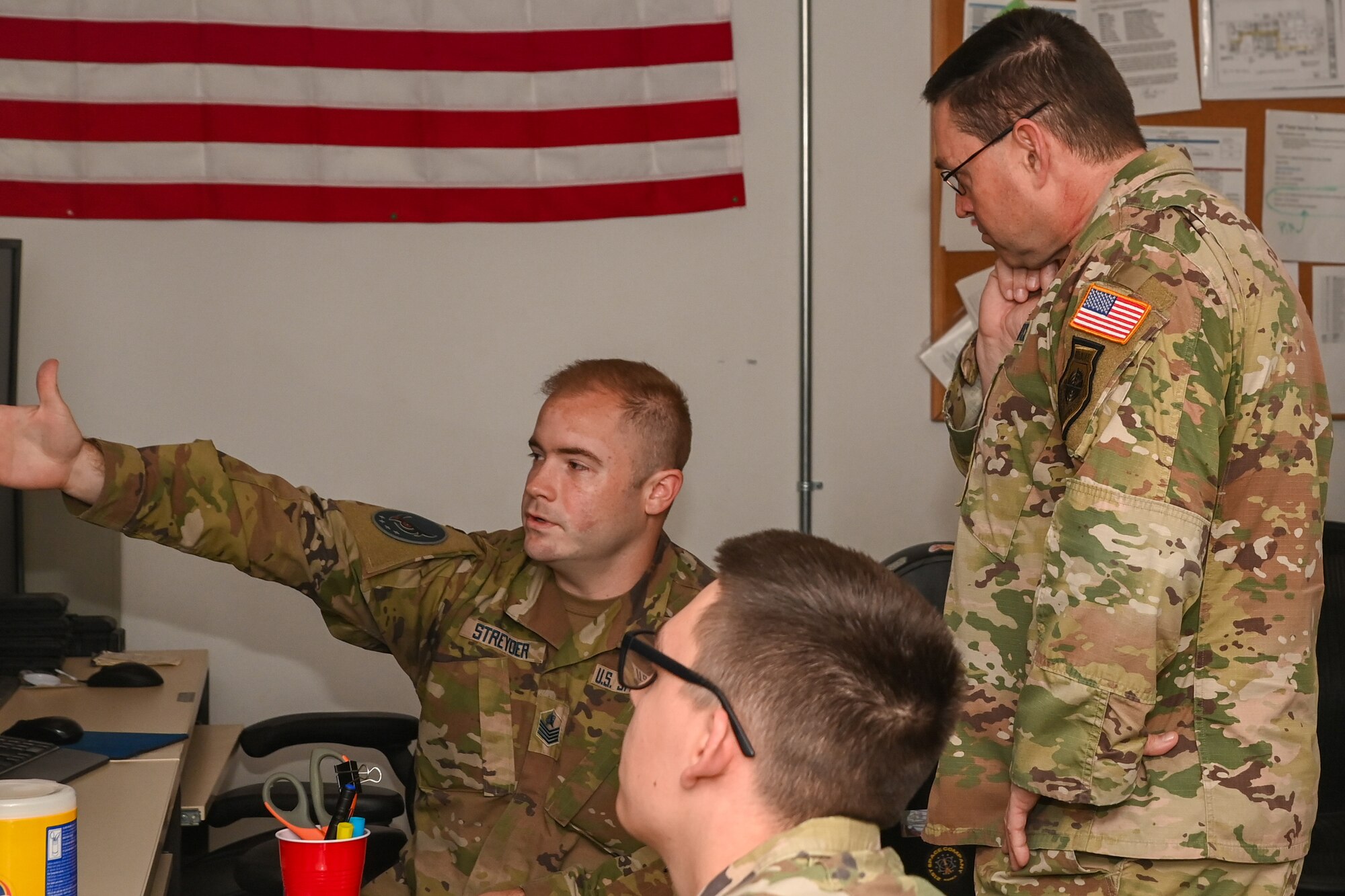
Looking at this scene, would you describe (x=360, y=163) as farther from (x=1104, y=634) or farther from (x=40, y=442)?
(x=1104, y=634)

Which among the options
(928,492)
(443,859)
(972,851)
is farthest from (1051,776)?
(928,492)

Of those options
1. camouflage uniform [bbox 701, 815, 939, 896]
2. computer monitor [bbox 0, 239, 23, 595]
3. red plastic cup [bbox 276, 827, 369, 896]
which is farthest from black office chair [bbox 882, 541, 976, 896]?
computer monitor [bbox 0, 239, 23, 595]

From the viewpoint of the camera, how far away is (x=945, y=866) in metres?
2.53

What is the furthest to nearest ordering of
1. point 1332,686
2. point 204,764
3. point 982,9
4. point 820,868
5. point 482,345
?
point 982,9 → point 482,345 → point 1332,686 → point 204,764 → point 820,868

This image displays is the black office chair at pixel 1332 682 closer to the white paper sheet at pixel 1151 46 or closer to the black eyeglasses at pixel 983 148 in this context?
the white paper sheet at pixel 1151 46

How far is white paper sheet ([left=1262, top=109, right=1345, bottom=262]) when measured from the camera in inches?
129

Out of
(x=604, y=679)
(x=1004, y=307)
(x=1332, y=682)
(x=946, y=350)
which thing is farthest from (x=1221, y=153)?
(x=604, y=679)

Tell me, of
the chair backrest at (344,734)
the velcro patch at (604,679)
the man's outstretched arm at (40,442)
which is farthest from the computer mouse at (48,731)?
the velcro patch at (604,679)

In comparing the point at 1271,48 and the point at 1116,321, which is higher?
the point at 1271,48

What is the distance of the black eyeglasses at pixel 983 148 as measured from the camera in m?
1.64

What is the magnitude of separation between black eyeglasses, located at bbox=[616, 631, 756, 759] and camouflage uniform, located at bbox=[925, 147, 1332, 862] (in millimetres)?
486

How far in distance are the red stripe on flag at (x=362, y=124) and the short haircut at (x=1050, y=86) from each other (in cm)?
148

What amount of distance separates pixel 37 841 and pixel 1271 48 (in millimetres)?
3206

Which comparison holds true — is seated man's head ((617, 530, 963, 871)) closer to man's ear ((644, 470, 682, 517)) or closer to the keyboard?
man's ear ((644, 470, 682, 517))
